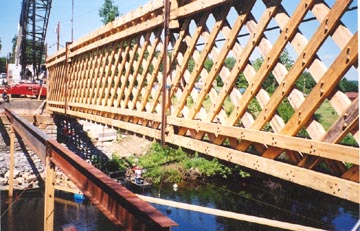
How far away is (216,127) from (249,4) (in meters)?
1.71

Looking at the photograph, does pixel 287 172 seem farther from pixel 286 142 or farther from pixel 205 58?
pixel 205 58

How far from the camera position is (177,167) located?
80.4 feet

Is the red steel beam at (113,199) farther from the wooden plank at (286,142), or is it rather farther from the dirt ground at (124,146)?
the dirt ground at (124,146)

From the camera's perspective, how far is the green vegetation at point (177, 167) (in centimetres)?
2320

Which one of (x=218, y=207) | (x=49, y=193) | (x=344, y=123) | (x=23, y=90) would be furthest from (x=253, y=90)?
(x=23, y=90)

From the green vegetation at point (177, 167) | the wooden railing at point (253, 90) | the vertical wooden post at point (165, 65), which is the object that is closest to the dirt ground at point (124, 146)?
the green vegetation at point (177, 167)

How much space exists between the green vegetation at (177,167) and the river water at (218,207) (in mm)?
954

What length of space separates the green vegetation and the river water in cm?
95

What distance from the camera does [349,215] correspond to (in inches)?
727

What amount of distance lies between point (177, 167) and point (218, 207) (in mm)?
6494

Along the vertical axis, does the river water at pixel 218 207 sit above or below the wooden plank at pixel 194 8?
below

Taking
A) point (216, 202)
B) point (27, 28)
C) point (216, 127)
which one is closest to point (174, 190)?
point (216, 202)

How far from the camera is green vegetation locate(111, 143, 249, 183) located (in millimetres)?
23203

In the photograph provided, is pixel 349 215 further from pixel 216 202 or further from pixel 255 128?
pixel 255 128
